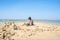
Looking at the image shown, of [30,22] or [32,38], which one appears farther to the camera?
[30,22]

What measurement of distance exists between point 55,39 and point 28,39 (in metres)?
1.15

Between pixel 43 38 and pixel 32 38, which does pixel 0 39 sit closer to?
pixel 32 38

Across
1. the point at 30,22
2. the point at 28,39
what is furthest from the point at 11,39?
the point at 30,22

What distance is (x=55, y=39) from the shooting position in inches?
202

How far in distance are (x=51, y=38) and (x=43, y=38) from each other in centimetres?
35

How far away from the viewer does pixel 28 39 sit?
16.8 ft

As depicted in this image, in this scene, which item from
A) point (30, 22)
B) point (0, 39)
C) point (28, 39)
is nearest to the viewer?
point (0, 39)

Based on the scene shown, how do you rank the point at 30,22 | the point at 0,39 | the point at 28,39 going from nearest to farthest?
the point at 0,39, the point at 28,39, the point at 30,22

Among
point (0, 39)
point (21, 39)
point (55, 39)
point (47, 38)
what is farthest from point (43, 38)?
point (0, 39)

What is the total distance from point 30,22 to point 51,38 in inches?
226

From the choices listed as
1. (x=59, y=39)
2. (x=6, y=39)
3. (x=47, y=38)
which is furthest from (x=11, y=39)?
(x=59, y=39)

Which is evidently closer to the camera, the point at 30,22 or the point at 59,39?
the point at 59,39

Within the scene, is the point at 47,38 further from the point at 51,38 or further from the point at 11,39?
the point at 11,39

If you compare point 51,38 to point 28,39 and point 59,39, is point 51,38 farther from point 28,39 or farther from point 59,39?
point 28,39
